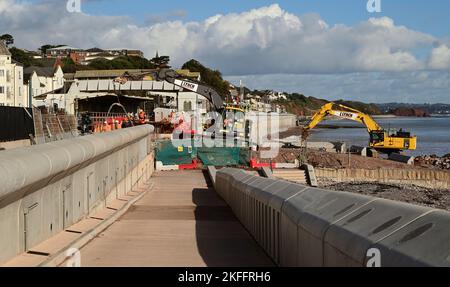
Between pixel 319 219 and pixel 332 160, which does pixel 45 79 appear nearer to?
pixel 332 160


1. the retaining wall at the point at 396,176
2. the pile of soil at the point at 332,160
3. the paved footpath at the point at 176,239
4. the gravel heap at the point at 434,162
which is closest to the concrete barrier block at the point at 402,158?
the gravel heap at the point at 434,162

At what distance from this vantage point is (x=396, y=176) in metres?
54.2

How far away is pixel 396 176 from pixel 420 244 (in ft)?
164

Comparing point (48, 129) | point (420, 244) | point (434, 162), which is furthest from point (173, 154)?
point (420, 244)

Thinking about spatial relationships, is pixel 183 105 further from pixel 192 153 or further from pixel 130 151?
pixel 130 151

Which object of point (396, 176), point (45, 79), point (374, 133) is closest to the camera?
point (396, 176)

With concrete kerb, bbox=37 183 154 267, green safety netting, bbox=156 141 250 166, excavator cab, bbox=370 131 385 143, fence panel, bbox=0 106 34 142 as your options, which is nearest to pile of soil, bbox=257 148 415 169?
green safety netting, bbox=156 141 250 166

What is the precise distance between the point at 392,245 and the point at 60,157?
7.94 metres

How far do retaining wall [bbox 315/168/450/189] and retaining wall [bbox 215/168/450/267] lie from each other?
41173 millimetres

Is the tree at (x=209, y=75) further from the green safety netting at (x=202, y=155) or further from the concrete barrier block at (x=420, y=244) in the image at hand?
the concrete barrier block at (x=420, y=244)

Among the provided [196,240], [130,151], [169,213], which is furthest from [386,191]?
[196,240]

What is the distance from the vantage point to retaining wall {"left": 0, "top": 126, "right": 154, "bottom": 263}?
9617 millimetres

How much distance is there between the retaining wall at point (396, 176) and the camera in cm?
5281
